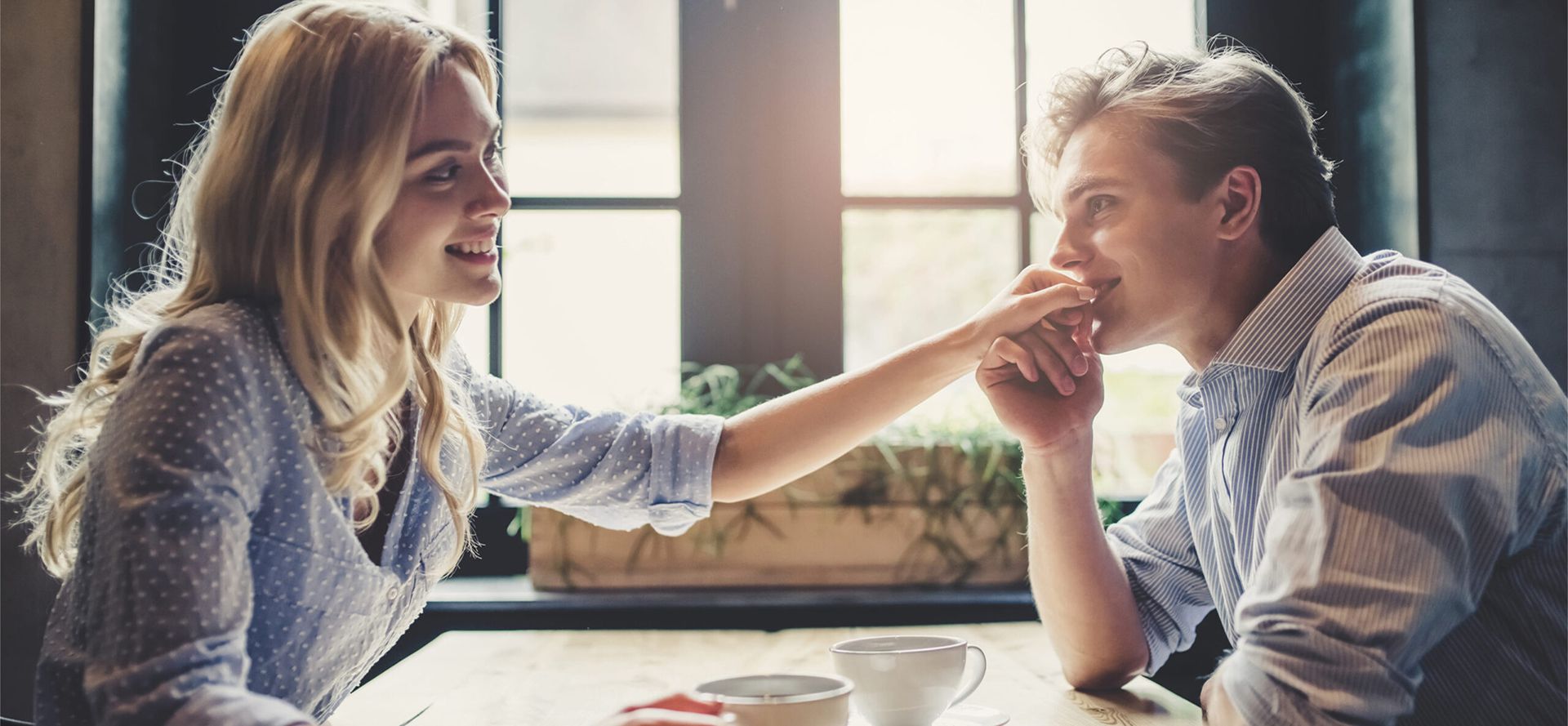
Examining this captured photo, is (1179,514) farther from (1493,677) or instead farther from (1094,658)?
(1493,677)

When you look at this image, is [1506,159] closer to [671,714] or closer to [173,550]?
[671,714]

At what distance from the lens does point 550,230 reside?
253 cm

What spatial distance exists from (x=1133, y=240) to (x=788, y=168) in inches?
48.0

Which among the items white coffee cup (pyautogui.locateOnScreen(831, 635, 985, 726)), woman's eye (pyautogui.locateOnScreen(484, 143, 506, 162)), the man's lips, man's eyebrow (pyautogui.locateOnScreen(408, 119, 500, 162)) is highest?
woman's eye (pyautogui.locateOnScreen(484, 143, 506, 162))

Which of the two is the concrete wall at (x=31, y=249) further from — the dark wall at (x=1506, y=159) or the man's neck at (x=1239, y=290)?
the dark wall at (x=1506, y=159)

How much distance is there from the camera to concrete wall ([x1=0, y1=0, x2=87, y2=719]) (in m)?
1.99

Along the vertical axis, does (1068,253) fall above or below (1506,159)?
below

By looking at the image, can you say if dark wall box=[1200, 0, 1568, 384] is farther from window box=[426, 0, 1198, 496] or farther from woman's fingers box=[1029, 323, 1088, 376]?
woman's fingers box=[1029, 323, 1088, 376]

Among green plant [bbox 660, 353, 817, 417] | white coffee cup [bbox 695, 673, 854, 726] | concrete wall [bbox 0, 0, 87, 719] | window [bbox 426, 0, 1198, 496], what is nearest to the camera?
white coffee cup [bbox 695, 673, 854, 726]

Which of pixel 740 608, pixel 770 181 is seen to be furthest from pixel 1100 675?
pixel 770 181

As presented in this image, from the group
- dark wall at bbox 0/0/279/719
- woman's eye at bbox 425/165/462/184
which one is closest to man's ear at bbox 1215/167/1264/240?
woman's eye at bbox 425/165/462/184

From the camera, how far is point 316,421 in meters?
0.96

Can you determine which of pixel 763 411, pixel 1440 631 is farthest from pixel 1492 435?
pixel 763 411

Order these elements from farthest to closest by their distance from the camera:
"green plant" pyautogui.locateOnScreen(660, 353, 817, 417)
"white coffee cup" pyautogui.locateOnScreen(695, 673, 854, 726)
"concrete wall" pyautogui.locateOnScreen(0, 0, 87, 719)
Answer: "green plant" pyautogui.locateOnScreen(660, 353, 817, 417), "concrete wall" pyautogui.locateOnScreen(0, 0, 87, 719), "white coffee cup" pyautogui.locateOnScreen(695, 673, 854, 726)
